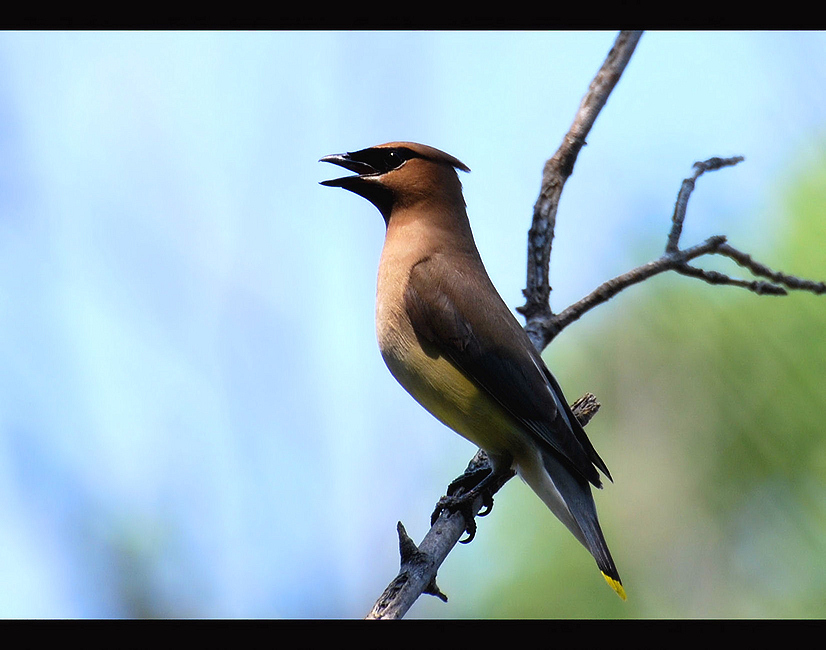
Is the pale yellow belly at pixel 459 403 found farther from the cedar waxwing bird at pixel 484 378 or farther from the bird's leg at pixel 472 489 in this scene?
the bird's leg at pixel 472 489

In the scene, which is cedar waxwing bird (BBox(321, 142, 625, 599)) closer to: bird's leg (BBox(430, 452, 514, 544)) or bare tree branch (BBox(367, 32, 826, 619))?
bird's leg (BBox(430, 452, 514, 544))

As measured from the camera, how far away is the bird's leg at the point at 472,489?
12.5 ft

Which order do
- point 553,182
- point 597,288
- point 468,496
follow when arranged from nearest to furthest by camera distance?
point 468,496
point 597,288
point 553,182

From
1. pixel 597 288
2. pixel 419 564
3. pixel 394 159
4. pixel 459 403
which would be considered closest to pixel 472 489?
pixel 459 403

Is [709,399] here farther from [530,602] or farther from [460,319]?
[460,319]

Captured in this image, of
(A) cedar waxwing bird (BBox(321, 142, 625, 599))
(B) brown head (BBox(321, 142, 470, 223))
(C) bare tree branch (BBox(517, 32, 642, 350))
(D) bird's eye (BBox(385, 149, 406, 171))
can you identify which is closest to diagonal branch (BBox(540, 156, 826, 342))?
(C) bare tree branch (BBox(517, 32, 642, 350))

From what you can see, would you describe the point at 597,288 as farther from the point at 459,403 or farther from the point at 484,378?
the point at 459,403

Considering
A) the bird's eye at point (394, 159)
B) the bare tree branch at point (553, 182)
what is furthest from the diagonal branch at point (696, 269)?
the bird's eye at point (394, 159)

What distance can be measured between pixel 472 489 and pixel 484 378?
1.59ft

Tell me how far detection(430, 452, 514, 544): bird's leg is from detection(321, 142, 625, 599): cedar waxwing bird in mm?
74

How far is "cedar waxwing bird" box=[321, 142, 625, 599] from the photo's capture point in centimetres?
389

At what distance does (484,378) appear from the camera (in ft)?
12.9
